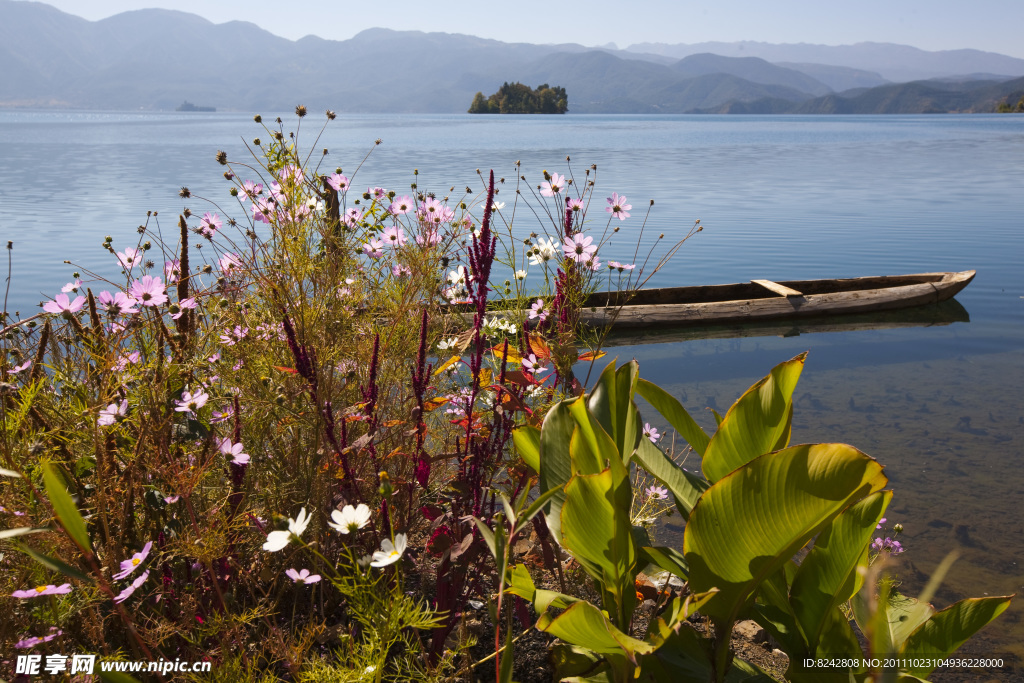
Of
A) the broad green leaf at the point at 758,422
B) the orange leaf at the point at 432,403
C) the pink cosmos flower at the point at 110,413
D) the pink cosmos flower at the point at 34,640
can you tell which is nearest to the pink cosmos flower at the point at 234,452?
the pink cosmos flower at the point at 110,413

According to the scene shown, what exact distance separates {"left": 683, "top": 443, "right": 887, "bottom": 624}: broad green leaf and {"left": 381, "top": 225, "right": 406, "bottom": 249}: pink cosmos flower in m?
1.48

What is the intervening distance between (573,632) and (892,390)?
5.93 meters

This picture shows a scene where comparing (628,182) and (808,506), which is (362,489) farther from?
(628,182)

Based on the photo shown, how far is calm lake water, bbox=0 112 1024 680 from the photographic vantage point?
14.1 feet

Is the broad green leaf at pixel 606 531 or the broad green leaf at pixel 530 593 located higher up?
the broad green leaf at pixel 606 531

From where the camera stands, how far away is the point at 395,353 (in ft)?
7.41

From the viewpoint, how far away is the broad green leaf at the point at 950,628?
5.32ft

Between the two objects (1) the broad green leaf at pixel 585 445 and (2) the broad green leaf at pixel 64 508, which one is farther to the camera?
(1) the broad green leaf at pixel 585 445

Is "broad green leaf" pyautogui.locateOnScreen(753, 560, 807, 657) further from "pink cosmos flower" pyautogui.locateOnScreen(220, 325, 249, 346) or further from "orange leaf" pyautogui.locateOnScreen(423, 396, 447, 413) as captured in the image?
"pink cosmos flower" pyautogui.locateOnScreen(220, 325, 249, 346)

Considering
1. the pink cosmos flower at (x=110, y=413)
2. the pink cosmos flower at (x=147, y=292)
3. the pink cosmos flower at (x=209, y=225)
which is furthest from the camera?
the pink cosmos flower at (x=209, y=225)

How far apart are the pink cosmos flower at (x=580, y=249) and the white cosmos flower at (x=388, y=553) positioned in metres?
1.22

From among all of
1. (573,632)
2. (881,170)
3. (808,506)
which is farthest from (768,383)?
(881,170)

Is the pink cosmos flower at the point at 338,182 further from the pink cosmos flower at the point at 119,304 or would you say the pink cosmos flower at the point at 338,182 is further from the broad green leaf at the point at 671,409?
the broad green leaf at the point at 671,409

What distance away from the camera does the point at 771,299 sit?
27.3 feet
